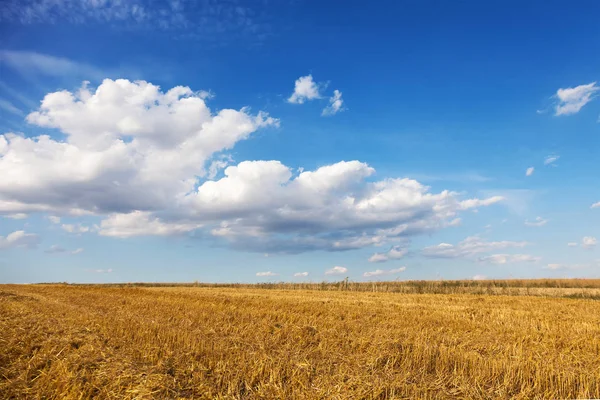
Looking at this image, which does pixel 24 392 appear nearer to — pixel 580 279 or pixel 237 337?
pixel 237 337

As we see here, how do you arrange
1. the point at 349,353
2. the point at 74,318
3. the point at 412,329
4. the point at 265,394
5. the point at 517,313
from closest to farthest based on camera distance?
1. the point at 265,394
2. the point at 349,353
3. the point at 412,329
4. the point at 74,318
5. the point at 517,313

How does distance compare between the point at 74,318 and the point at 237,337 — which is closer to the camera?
the point at 237,337

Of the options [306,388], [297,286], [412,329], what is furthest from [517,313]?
[297,286]

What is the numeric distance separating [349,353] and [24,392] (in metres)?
5.71

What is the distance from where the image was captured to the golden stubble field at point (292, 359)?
6129 mm

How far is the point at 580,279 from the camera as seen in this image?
51.9 m

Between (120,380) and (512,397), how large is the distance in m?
5.96

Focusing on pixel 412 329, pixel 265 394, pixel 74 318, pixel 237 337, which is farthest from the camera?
pixel 74 318

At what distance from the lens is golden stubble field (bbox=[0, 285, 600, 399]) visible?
20.1 ft

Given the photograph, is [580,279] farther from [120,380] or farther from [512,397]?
[120,380]

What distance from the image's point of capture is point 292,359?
7.72 metres

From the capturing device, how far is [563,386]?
6.80 metres

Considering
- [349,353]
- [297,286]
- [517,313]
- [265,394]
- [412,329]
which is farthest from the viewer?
[297,286]

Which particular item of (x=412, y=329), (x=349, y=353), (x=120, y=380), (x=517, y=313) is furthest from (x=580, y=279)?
(x=120, y=380)
